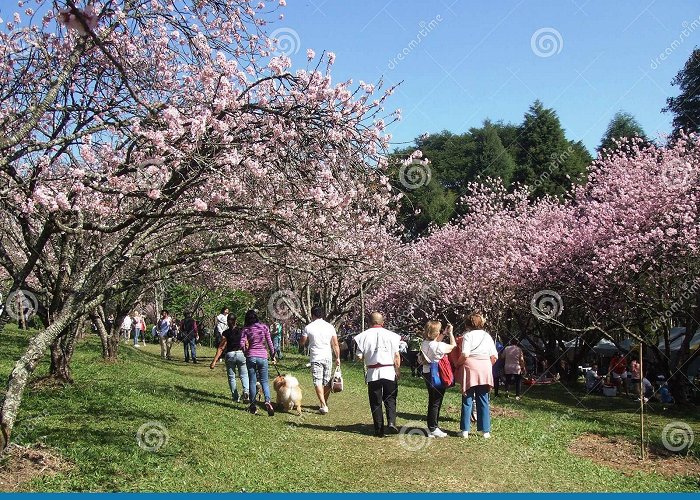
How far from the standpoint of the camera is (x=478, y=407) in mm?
9562

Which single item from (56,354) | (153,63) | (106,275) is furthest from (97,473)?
(56,354)

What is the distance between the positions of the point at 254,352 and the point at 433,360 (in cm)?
299

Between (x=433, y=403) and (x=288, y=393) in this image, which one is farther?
(x=288, y=393)

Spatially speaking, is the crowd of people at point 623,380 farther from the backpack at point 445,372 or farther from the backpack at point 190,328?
the backpack at point 190,328

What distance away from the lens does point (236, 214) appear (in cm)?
711

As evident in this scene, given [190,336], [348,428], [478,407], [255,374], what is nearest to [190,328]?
[190,336]

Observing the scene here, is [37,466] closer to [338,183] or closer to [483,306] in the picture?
[338,183]

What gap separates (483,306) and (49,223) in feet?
58.0

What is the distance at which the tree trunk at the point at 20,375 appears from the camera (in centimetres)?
641

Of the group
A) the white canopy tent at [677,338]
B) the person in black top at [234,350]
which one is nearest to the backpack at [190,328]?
the person in black top at [234,350]

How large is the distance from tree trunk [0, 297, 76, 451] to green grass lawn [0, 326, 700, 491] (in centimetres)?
66

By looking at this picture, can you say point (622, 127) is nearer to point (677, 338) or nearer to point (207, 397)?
point (677, 338)

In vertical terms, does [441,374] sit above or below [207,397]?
above

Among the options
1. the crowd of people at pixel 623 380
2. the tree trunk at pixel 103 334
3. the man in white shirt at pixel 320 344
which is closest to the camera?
the man in white shirt at pixel 320 344
